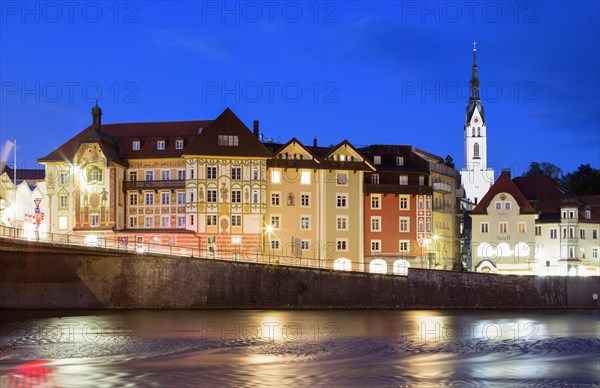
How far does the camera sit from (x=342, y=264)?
101m

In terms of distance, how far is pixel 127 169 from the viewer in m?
102

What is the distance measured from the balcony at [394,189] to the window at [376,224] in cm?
281

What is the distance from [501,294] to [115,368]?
167ft

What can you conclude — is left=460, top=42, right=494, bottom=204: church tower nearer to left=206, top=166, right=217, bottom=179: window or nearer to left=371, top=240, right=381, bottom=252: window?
left=371, top=240, right=381, bottom=252: window

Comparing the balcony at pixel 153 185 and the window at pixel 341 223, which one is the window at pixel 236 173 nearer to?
the balcony at pixel 153 185

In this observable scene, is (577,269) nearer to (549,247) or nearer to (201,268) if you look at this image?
(549,247)

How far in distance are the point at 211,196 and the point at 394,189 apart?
20.2 meters

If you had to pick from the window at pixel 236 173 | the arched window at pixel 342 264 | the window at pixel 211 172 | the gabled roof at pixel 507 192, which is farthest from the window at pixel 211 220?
the gabled roof at pixel 507 192

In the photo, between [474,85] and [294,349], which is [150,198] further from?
[474,85]

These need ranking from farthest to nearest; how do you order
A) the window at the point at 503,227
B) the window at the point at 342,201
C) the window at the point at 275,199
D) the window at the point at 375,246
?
the window at the point at 503,227 → the window at the point at 375,246 → the window at the point at 342,201 → the window at the point at 275,199

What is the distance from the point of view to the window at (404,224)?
104m

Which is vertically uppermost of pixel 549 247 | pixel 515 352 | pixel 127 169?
pixel 127 169

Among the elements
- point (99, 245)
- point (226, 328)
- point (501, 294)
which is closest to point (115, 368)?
point (226, 328)

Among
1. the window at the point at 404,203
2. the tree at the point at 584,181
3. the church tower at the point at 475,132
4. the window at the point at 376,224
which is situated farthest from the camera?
the church tower at the point at 475,132
